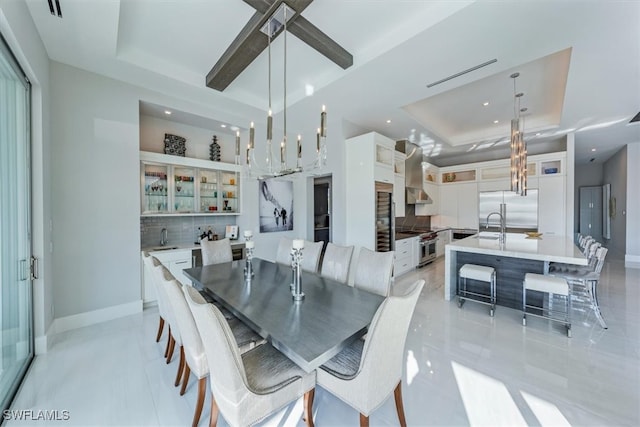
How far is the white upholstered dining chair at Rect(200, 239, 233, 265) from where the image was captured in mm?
3184

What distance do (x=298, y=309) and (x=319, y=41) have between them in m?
2.53

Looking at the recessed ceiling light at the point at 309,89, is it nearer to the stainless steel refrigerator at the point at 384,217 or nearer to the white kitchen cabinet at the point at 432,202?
the stainless steel refrigerator at the point at 384,217

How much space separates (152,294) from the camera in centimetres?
331

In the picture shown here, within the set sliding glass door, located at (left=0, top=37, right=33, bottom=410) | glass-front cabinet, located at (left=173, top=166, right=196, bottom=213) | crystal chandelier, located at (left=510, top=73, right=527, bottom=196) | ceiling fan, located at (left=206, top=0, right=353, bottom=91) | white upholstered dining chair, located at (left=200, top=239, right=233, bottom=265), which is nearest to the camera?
sliding glass door, located at (left=0, top=37, right=33, bottom=410)

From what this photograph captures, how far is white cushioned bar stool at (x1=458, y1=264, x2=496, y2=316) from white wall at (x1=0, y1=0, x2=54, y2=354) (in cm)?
461

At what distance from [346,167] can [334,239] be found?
135cm

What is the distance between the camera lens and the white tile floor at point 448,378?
1.59 meters

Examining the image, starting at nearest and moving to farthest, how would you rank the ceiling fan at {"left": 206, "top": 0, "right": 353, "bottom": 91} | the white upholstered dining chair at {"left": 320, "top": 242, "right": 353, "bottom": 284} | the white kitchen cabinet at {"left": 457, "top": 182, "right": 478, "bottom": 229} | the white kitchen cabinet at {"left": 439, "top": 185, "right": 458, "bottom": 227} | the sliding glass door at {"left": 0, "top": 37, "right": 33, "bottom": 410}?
1. the sliding glass door at {"left": 0, "top": 37, "right": 33, "bottom": 410}
2. the ceiling fan at {"left": 206, "top": 0, "right": 353, "bottom": 91}
3. the white upholstered dining chair at {"left": 320, "top": 242, "right": 353, "bottom": 284}
4. the white kitchen cabinet at {"left": 457, "top": 182, "right": 478, "bottom": 229}
5. the white kitchen cabinet at {"left": 439, "top": 185, "right": 458, "bottom": 227}

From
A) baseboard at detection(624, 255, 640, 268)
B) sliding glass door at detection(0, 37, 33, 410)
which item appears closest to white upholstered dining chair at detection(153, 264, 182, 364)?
sliding glass door at detection(0, 37, 33, 410)

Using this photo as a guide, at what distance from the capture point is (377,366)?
1.24 meters

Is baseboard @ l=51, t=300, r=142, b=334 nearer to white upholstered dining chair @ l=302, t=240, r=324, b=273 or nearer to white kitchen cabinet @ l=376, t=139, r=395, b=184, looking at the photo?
white upholstered dining chair @ l=302, t=240, r=324, b=273

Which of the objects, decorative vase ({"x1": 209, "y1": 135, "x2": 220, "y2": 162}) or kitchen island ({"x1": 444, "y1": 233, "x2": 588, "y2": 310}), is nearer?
kitchen island ({"x1": 444, "y1": 233, "x2": 588, "y2": 310})

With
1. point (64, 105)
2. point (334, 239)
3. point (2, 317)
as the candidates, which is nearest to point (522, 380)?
point (334, 239)

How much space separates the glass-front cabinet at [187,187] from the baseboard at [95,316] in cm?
125
